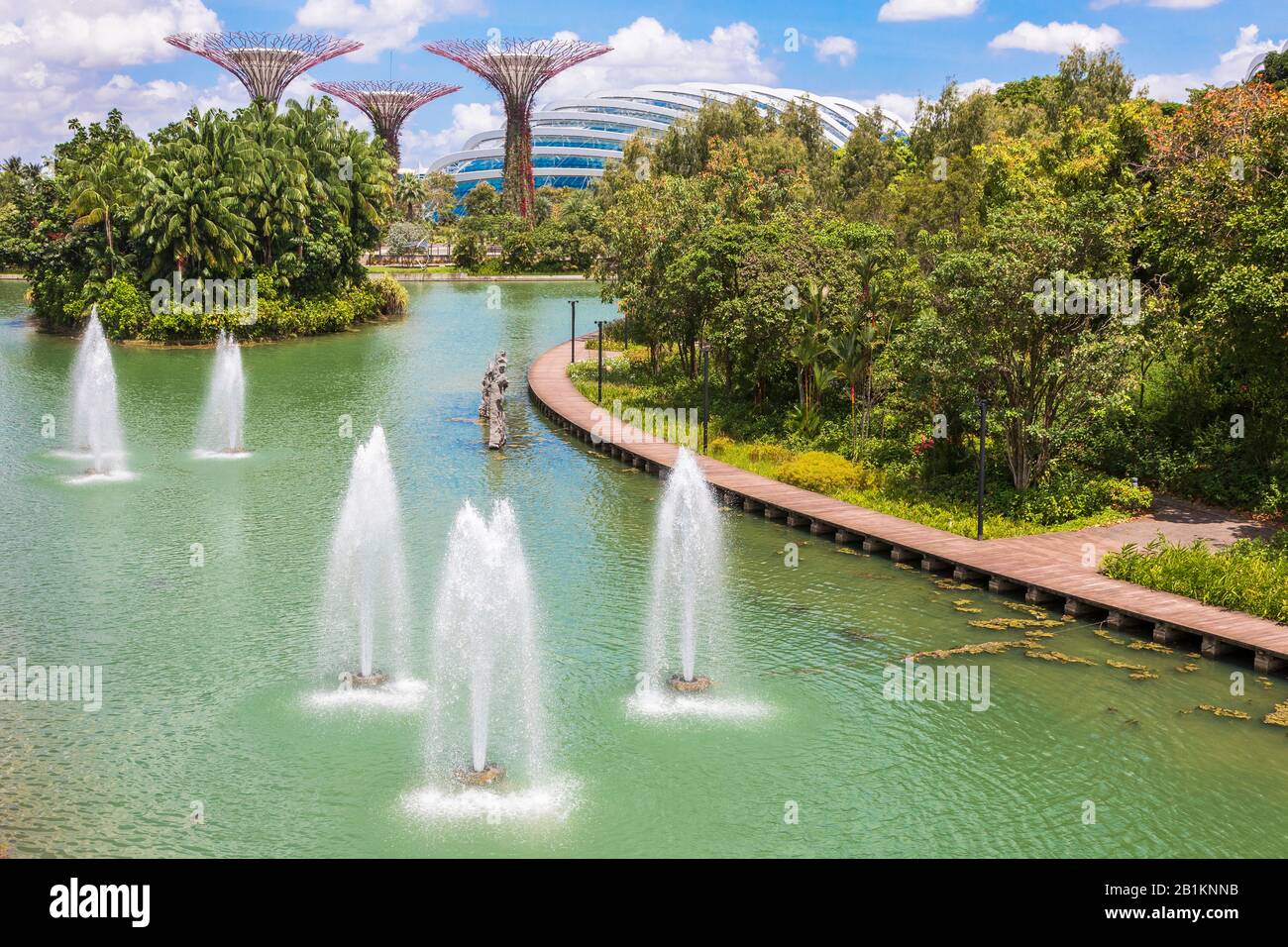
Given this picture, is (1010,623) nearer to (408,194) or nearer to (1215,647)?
(1215,647)

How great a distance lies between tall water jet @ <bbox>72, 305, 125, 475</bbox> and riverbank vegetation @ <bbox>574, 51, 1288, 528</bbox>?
16970 millimetres

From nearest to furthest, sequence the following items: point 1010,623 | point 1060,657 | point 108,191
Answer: point 1060,657
point 1010,623
point 108,191

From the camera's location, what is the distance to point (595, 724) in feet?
57.2

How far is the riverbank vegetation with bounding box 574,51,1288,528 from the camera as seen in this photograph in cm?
2642

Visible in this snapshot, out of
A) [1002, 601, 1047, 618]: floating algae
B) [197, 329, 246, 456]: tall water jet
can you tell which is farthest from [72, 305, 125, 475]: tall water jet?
[1002, 601, 1047, 618]: floating algae

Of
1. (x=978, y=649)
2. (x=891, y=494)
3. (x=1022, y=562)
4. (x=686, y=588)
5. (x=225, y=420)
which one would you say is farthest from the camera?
(x=225, y=420)

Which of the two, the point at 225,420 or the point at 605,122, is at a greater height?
the point at 605,122

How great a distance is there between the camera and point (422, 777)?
15.6 meters

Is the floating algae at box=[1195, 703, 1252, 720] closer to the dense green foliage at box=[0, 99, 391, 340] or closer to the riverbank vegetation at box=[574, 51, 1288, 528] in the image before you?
the riverbank vegetation at box=[574, 51, 1288, 528]

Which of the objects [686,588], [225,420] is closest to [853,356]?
[686,588]

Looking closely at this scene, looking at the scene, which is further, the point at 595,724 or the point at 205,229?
the point at 205,229

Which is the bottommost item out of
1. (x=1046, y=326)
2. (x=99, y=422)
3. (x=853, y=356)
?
(x=99, y=422)

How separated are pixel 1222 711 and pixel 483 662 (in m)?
10.9

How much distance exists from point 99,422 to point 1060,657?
1042 inches
